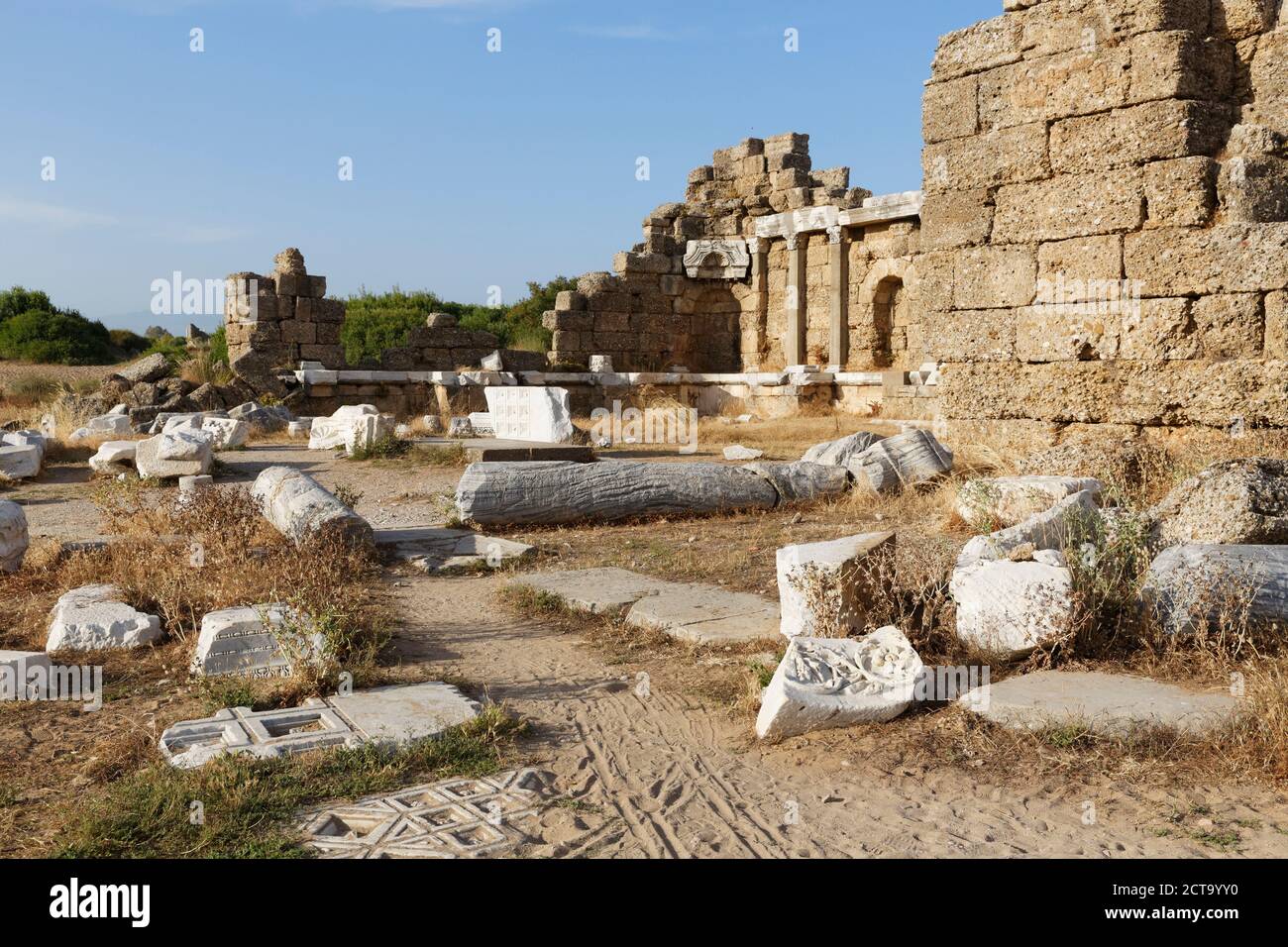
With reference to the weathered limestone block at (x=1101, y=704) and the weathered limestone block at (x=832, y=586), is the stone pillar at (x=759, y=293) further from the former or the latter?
the weathered limestone block at (x=1101, y=704)

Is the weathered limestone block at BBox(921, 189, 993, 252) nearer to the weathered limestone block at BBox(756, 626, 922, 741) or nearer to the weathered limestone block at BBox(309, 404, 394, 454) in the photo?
the weathered limestone block at BBox(756, 626, 922, 741)

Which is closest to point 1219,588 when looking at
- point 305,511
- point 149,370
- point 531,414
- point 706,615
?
point 706,615

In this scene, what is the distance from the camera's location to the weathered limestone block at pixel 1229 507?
575 cm

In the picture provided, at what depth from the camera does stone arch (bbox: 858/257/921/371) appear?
65.4 feet

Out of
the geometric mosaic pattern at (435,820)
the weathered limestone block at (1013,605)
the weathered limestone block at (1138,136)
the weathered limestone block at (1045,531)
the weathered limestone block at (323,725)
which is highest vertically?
the weathered limestone block at (1138,136)

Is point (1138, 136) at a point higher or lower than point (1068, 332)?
higher

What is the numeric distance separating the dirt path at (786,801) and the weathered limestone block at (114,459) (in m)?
9.60

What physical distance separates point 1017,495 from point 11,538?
6679 mm

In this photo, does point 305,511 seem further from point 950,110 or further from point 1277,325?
point 1277,325

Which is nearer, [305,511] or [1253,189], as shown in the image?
[305,511]

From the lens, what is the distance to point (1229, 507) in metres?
5.89

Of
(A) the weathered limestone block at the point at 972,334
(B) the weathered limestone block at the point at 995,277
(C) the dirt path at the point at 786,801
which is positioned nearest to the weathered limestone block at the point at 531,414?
(A) the weathered limestone block at the point at 972,334

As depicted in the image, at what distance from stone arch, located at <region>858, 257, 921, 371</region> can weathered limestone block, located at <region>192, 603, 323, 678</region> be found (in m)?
15.9
